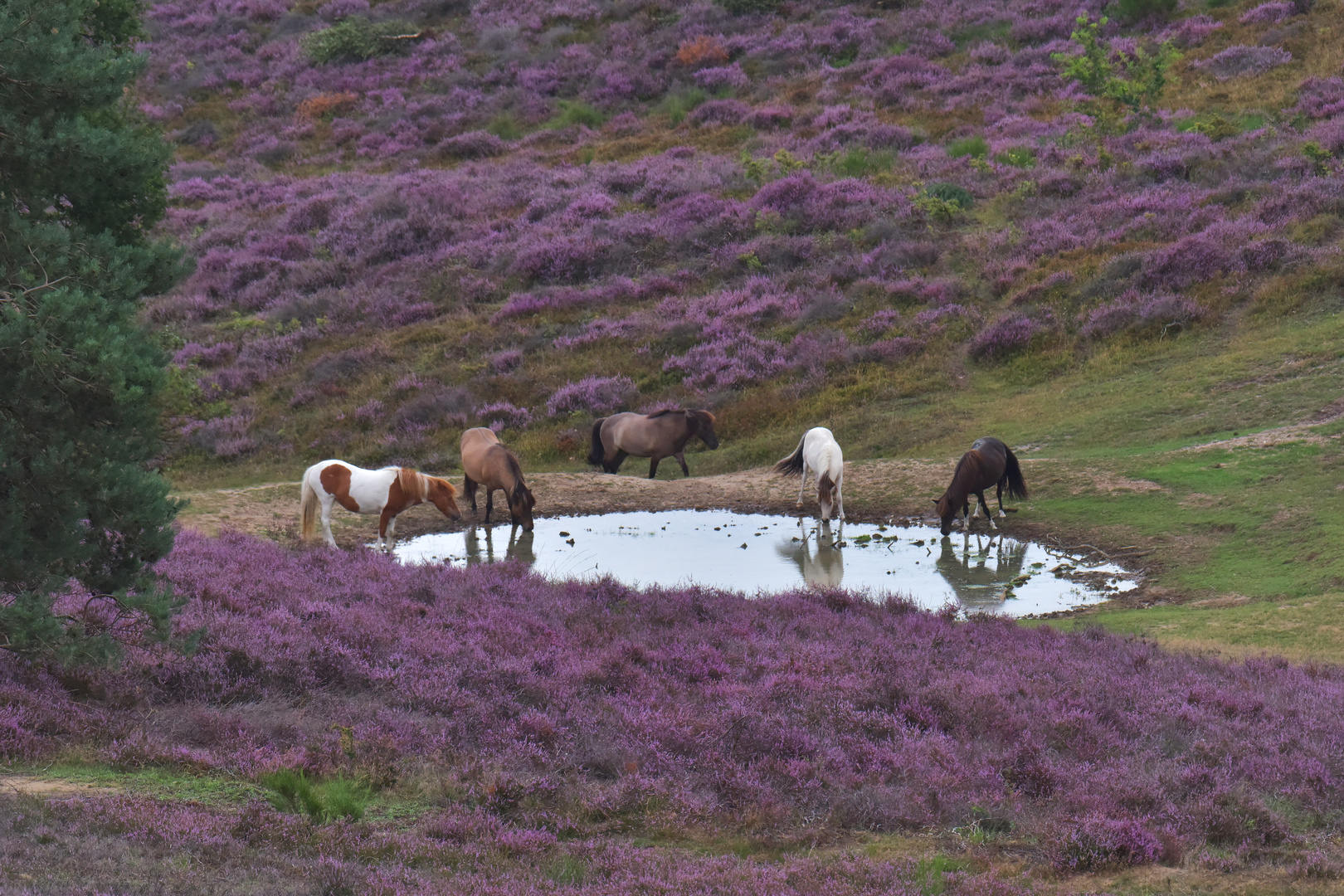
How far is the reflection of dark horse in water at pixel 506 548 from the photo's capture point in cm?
1778

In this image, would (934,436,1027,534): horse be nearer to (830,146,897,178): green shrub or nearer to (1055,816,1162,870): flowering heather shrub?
(1055,816,1162,870): flowering heather shrub

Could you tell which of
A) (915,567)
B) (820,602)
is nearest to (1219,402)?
(915,567)

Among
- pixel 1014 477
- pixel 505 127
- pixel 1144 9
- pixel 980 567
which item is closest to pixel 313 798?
pixel 980 567

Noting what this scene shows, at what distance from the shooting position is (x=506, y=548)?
18.5m

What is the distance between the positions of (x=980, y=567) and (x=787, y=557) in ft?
9.19

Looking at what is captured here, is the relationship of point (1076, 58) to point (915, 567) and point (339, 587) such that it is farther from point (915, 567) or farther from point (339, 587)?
point (339, 587)

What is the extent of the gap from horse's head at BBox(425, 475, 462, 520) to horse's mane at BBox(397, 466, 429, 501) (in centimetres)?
19

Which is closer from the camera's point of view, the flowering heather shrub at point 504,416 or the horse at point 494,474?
the horse at point 494,474

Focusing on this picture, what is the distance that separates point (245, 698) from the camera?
9172mm

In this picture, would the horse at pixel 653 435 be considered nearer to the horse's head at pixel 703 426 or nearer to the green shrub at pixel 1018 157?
the horse's head at pixel 703 426

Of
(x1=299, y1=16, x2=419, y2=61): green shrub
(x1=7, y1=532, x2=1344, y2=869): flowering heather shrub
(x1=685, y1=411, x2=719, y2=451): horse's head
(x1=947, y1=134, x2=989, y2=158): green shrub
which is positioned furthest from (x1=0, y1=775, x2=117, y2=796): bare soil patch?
(x1=299, y1=16, x2=419, y2=61): green shrub

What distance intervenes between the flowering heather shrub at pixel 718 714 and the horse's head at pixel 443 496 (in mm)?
5282

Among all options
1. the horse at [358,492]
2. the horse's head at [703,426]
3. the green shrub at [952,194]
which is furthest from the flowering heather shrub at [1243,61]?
the horse at [358,492]

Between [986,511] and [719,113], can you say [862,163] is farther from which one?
[986,511]
